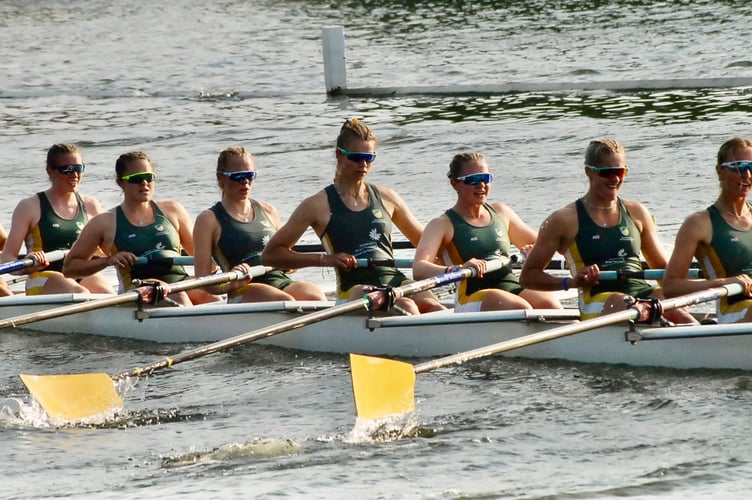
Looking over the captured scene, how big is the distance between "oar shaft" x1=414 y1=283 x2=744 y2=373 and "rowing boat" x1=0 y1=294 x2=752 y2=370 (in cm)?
22

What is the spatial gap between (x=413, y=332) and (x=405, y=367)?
1.50m

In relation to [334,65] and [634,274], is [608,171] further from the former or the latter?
[334,65]

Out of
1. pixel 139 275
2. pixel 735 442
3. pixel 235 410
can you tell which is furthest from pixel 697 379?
pixel 139 275

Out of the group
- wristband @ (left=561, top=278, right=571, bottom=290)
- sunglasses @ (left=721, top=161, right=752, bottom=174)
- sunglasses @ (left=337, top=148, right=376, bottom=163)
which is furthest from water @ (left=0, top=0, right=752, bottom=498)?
sunglasses @ (left=337, top=148, right=376, bottom=163)

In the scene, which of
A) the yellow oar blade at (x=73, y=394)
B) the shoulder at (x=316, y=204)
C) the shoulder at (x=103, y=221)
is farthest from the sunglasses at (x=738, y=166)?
the shoulder at (x=103, y=221)

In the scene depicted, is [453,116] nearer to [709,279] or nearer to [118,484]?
[709,279]

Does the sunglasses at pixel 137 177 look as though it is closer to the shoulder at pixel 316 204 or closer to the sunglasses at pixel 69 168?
the sunglasses at pixel 69 168

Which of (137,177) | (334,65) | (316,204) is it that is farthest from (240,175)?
(334,65)

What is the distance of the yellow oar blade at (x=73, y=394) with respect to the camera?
8047 millimetres

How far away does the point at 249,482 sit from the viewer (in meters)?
6.84

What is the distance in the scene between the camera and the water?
7.04 meters

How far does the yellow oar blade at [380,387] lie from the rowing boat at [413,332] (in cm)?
126

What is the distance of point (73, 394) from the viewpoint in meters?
8.09

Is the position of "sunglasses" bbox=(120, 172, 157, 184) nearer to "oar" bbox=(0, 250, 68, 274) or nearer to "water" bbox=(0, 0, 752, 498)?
"oar" bbox=(0, 250, 68, 274)
